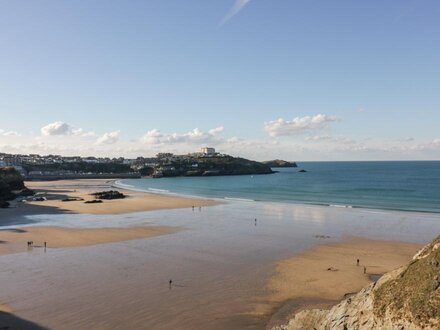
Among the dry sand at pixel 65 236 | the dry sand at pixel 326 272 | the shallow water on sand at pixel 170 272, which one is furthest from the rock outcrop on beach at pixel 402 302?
the dry sand at pixel 65 236

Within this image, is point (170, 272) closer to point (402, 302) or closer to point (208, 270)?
point (208, 270)

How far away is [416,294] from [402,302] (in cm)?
41

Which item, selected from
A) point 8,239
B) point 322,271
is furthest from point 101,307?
point 8,239

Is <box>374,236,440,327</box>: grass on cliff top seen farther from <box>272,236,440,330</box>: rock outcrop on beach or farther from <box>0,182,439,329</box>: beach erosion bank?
<box>0,182,439,329</box>: beach erosion bank

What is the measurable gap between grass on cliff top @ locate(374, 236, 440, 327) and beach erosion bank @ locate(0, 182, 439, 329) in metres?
8.51

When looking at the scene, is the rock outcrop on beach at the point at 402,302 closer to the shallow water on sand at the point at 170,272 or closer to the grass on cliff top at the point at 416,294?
the grass on cliff top at the point at 416,294

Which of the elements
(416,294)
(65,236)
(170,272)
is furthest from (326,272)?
(65,236)

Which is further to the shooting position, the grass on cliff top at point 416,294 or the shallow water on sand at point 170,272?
the shallow water on sand at point 170,272

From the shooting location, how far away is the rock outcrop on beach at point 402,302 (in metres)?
9.64

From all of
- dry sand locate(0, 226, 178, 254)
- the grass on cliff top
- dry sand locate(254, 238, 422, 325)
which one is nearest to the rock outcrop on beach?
the grass on cliff top

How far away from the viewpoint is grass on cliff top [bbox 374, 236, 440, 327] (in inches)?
377

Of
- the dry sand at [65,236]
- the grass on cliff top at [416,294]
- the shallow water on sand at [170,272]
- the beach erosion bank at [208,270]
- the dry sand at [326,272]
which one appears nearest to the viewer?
the grass on cliff top at [416,294]

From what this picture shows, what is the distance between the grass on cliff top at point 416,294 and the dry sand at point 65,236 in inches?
1164

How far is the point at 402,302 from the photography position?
33.5ft
